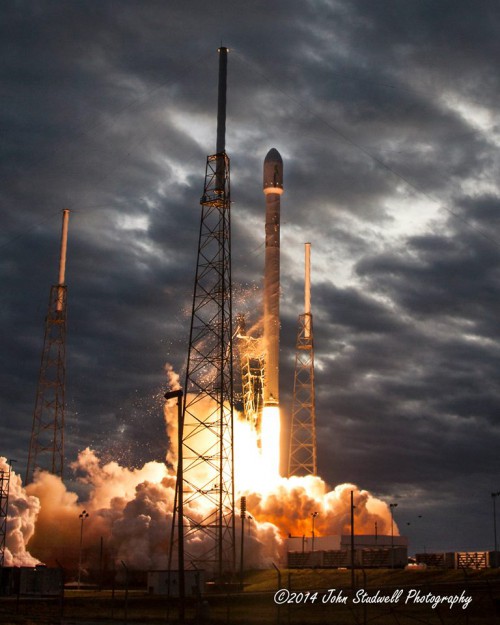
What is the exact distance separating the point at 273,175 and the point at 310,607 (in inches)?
2467

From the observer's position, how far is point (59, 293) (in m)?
112

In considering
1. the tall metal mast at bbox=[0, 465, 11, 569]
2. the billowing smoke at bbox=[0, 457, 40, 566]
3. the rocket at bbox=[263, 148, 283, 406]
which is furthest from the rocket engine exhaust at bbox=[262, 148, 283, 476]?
the tall metal mast at bbox=[0, 465, 11, 569]

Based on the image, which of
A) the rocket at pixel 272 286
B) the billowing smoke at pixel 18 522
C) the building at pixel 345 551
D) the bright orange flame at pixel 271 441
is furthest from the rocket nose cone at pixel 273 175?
the billowing smoke at pixel 18 522

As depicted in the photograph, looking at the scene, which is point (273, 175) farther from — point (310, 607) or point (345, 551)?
point (310, 607)

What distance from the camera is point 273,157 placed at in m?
123

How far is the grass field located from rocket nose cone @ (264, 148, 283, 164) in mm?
51209

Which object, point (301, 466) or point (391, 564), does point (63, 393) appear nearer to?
point (301, 466)

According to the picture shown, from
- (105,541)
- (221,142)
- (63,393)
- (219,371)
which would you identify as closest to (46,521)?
(105,541)

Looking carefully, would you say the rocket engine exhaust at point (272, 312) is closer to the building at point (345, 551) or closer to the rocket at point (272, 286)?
the rocket at point (272, 286)

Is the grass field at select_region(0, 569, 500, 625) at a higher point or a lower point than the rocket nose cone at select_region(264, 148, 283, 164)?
lower

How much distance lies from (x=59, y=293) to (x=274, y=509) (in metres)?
36.3

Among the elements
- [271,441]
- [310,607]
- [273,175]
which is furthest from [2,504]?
[273,175]

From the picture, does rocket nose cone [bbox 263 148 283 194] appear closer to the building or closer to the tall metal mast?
the building

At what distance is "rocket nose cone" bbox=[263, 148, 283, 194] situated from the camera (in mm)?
121375
